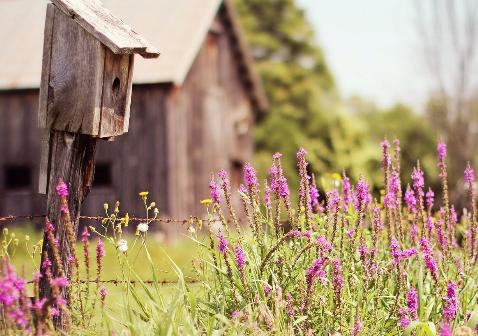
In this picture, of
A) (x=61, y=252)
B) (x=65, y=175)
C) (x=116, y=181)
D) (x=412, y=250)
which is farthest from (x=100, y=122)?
(x=116, y=181)

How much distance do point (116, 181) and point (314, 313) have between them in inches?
507

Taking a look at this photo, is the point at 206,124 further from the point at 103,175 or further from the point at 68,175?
the point at 68,175

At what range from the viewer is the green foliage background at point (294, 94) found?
2942 centimetres

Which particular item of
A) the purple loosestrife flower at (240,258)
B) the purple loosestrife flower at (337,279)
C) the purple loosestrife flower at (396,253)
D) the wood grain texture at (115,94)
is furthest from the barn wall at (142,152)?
the purple loosestrife flower at (337,279)

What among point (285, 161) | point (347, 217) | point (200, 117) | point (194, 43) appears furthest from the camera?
point (285, 161)

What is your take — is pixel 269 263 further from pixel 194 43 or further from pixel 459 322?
pixel 194 43

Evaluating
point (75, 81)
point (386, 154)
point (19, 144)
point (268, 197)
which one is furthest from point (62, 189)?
point (19, 144)

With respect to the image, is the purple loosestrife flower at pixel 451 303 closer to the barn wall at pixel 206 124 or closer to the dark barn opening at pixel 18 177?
the barn wall at pixel 206 124

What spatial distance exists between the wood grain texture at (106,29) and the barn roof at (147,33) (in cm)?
1092

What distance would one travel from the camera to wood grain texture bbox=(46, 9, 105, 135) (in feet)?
17.6

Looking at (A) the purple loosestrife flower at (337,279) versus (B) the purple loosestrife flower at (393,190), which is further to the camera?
(B) the purple loosestrife flower at (393,190)

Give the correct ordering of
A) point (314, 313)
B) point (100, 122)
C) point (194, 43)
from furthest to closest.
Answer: point (194, 43), point (100, 122), point (314, 313)

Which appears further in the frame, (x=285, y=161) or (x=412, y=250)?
(x=285, y=161)

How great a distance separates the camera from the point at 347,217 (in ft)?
18.9
